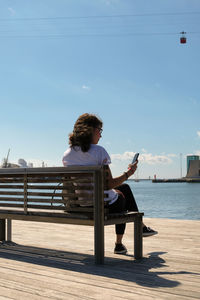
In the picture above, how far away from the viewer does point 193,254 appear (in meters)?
4.03

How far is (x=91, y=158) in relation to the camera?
3691 mm

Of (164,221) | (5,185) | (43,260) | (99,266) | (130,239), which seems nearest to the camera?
(99,266)

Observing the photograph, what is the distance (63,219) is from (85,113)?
1.06 meters

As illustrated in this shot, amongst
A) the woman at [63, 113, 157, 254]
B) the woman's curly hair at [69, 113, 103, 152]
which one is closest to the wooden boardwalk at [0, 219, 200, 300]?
the woman at [63, 113, 157, 254]

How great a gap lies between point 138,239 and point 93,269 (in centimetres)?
68

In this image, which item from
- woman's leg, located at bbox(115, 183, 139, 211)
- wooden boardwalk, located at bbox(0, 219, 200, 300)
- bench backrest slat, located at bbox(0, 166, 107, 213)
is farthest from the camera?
woman's leg, located at bbox(115, 183, 139, 211)

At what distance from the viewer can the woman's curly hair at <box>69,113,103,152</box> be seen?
369cm

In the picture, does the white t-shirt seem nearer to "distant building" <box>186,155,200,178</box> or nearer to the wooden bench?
the wooden bench

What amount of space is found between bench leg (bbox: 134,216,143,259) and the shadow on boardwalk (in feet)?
0.25

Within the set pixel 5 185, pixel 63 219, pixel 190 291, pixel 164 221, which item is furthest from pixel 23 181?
pixel 164 221

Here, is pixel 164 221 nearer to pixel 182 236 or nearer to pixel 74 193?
pixel 182 236

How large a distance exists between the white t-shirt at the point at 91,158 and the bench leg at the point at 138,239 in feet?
1.13

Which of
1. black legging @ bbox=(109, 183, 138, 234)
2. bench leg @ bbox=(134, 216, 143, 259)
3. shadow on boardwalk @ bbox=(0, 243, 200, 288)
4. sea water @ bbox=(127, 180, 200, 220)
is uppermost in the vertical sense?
black legging @ bbox=(109, 183, 138, 234)

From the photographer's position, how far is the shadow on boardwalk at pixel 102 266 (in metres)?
3.04
